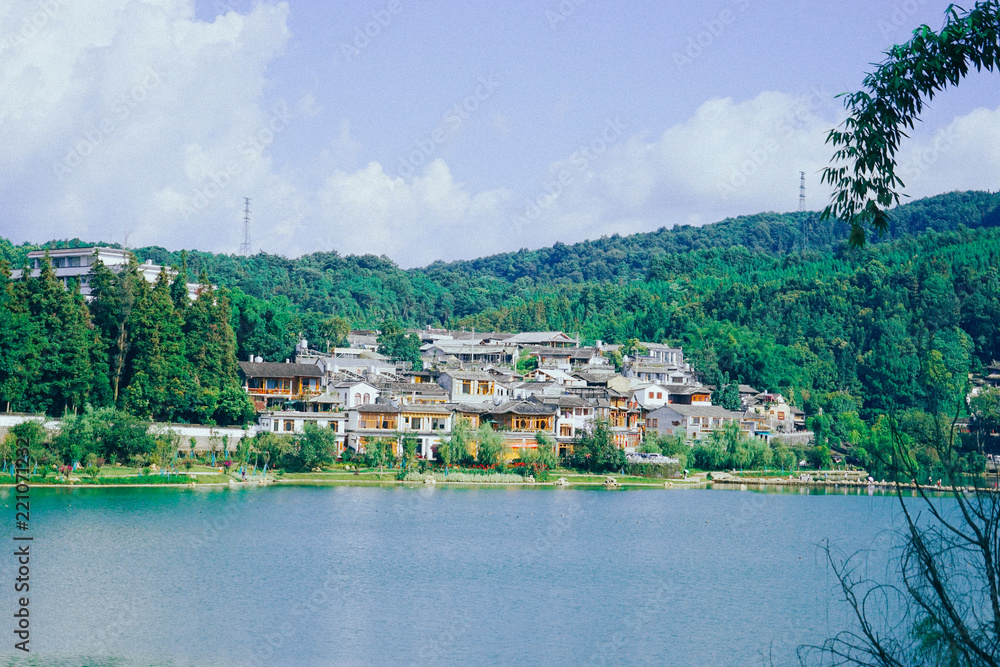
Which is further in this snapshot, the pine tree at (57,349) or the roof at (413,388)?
the roof at (413,388)

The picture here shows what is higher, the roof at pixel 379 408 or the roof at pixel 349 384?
the roof at pixel 349 384

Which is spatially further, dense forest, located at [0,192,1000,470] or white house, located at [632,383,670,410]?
white house, located at [632,383,670,410]

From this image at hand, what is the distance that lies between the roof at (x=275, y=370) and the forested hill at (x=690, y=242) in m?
85.6

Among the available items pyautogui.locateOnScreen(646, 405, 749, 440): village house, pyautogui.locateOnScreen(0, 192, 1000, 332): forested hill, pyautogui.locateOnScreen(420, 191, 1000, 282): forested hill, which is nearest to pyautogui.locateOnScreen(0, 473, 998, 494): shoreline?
pyautogui.locateOnScreen(646, 405, 749, 440): village house

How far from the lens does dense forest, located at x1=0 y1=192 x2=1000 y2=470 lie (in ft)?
168

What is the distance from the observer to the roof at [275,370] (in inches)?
1790

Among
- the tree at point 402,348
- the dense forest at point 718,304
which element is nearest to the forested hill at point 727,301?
the dense forest at point 718,304

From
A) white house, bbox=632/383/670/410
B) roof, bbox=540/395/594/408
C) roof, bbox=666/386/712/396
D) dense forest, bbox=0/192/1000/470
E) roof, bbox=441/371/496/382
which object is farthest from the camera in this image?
roof, bbox=666/386/712/396

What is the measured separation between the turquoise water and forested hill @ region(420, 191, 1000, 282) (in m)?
102

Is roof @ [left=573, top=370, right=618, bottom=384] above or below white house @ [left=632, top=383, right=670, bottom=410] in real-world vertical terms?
above

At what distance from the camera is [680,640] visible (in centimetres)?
1730

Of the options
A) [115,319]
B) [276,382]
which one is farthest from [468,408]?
[115,319]

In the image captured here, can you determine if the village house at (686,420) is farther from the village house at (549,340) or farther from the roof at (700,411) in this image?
the village house at (549,340)

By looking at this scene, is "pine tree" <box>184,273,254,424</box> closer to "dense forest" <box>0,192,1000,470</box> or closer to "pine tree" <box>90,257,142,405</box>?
"dense forest" <box>0,192,1000,470</box>
